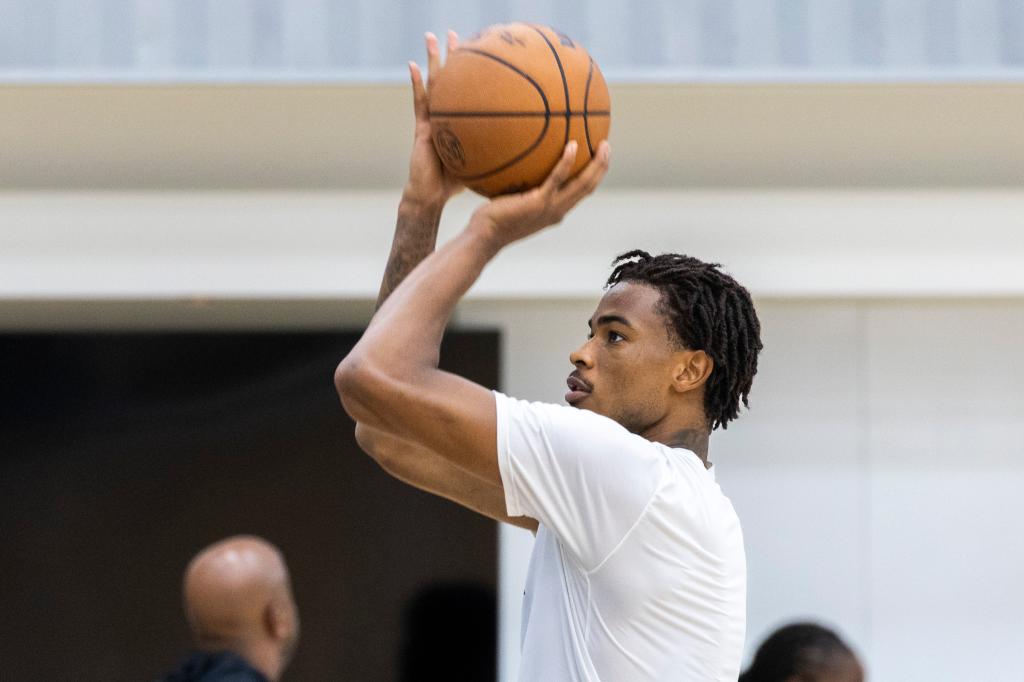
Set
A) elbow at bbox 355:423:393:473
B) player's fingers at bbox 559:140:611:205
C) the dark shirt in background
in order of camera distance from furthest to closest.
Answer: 1. the dark shirt in background
2. elbow at bbox 355:423:393:473
3. player's fingers at bbox 559:140:611:205

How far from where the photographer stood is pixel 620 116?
6344 millimetres

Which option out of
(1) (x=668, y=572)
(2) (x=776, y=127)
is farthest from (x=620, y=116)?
(1) (x=668, y=572)

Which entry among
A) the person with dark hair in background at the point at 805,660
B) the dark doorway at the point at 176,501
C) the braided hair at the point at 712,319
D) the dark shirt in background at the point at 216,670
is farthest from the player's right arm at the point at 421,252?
the dark doorway at the point at 176,501

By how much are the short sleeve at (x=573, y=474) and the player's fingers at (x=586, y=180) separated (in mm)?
430

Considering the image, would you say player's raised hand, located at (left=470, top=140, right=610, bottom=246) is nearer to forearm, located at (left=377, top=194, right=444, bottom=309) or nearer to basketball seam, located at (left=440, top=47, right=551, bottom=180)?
basketball seam, located at (left=440, top=47, right=551, bottom=180)

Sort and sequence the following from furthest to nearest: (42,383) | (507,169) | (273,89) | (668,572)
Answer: (42,383)
(273,89)
(507,169)
(668,572)

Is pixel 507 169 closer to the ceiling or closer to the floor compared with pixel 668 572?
closer to the ceiling

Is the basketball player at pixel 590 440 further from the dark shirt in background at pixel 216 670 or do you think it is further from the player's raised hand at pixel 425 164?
the dark shirt in background at pixel 216 670

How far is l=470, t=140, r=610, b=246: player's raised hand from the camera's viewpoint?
280cm

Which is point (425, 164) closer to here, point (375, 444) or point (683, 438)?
point (375, 444)

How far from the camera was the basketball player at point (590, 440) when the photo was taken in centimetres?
263

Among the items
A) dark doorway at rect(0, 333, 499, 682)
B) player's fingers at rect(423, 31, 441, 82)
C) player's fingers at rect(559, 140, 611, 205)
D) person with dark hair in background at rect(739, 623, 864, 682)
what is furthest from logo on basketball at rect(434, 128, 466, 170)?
dark doorway at rect(0, 333, 499, 682)

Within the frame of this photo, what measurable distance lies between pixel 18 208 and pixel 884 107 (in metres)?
3.67

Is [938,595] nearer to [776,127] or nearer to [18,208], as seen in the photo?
[776,127]
